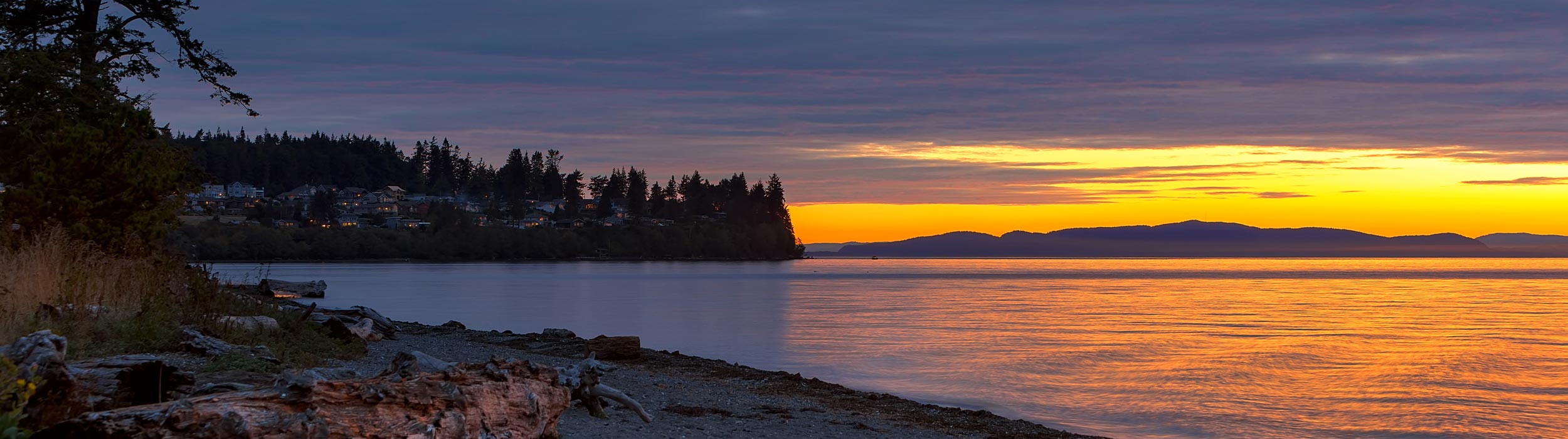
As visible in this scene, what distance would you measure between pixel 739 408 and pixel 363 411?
8.81 meters

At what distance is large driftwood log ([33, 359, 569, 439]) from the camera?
220 inches

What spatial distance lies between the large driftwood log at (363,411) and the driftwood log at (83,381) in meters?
0.73

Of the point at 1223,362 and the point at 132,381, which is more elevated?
the point at 132,381

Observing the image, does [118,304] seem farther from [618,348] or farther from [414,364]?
[618,348]

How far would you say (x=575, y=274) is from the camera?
422 ft

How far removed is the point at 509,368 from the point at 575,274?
403 ft

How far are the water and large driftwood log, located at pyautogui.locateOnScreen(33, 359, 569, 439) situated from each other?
11.4m

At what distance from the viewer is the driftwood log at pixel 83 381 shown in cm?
614

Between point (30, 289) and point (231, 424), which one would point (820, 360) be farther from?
point (231, 424)

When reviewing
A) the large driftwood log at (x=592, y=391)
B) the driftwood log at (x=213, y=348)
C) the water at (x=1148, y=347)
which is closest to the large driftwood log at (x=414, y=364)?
the large driftwood log at (x=592, y=391)

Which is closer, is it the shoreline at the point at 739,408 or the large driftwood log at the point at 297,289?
the shoreline at the point at 739,408

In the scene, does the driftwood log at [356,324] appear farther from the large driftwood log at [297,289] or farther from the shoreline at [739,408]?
the large driftwood log at [297,289]

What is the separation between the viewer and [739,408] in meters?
14.8

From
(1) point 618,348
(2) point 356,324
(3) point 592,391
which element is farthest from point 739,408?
(2) point 356,324
